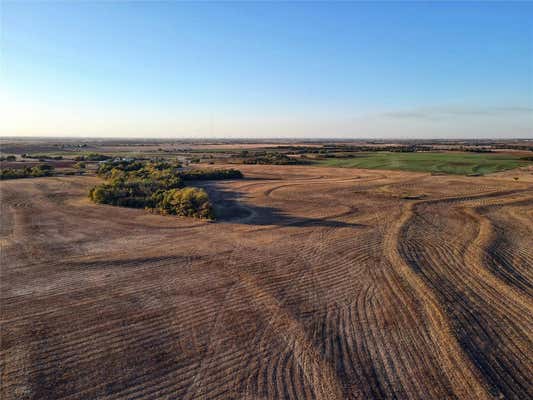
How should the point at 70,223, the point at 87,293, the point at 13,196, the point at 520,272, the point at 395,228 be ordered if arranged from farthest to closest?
the point at 13,196 → the point at 70,223 → the point at 395,228 → the point at 520,272 → the point at 87,293

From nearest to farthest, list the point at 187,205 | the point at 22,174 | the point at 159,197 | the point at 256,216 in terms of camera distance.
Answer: the point at 256,216, the point at 187,205, the point at 159,197, the point at 22,174

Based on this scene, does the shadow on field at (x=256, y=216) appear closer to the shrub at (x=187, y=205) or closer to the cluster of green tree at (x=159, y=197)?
the shrub at (x=187, y=205)

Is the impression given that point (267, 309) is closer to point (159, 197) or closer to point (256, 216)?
point (256, 216)

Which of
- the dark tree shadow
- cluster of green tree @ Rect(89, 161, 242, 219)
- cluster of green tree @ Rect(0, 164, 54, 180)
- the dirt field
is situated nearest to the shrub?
cluster of green tree @ Rect(89, 161, 242, 219)

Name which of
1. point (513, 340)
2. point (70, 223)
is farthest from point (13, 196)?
point (513, 340)

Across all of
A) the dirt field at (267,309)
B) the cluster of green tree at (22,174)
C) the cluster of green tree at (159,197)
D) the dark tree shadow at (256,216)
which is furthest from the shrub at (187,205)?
the cluster of green tree at (22,174)

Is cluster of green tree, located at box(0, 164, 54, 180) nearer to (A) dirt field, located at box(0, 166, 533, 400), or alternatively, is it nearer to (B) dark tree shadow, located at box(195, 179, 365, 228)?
(A) dirt field, located at box(0, 166, 533, 400)

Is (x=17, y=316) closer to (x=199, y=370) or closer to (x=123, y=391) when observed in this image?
(x=123, y=391)

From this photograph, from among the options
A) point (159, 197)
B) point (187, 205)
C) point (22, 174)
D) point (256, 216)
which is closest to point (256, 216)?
point (256, 216)
